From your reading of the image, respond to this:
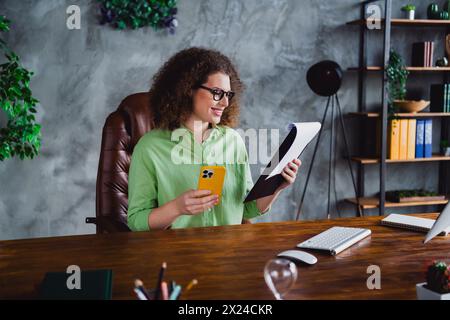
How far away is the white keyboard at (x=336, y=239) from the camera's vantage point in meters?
1.52

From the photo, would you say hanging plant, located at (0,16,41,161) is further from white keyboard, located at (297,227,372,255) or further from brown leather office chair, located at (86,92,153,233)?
white keyboard, located at (297,227,372,255)

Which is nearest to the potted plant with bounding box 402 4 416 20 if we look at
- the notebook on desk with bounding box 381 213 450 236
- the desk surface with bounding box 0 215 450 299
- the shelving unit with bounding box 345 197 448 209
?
the shelving unit with bounding box 345 197 448 209

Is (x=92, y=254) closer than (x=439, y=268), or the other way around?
(x=439, y=268)

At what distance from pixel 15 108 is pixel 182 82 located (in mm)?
1465

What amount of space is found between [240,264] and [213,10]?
106 inches

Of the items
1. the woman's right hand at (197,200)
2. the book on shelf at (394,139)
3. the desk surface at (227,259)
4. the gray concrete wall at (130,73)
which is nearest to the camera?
the desk surface at (227,259)

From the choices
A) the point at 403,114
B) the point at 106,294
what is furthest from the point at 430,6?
the point at 106,294

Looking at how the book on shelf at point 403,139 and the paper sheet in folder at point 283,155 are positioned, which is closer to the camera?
the paper sheet in folder at point 283,155

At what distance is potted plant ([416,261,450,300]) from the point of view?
108 cm

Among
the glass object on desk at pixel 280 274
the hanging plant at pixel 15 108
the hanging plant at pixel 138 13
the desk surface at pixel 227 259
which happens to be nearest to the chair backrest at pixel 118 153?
the desk surface at pixel 227 259

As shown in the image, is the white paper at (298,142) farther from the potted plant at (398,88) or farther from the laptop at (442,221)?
the potted plant at (398,88)

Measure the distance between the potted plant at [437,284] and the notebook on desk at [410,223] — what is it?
685mm

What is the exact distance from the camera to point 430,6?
3.96 metres

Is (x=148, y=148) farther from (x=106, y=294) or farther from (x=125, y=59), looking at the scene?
(x=125, y=59)
